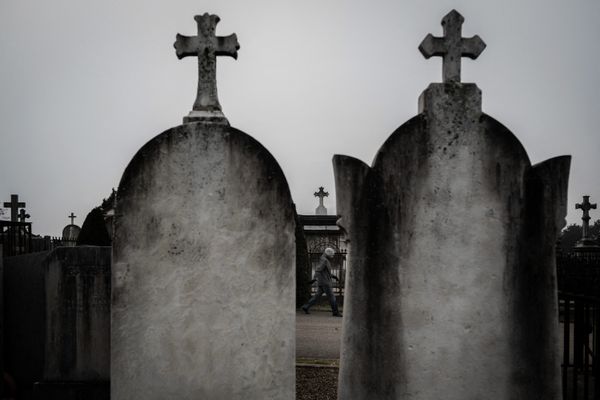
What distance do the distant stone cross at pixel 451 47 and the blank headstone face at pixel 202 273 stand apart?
4.63 ft

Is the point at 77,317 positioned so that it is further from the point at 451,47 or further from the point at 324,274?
the point at 324,274

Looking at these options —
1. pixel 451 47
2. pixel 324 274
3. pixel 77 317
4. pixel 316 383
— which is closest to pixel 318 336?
pixel 324 274

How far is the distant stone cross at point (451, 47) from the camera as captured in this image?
10.2 ft

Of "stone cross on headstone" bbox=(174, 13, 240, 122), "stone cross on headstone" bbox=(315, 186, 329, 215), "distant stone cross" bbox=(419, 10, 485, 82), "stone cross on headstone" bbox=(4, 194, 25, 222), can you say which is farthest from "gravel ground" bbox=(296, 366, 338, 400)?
"stone cross on headstone" bbox=(4, 194, 25, 222)

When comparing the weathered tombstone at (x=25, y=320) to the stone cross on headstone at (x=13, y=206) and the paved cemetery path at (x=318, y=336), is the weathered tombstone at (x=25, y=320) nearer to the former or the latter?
the paved cemetery path at (x=318, y=336)

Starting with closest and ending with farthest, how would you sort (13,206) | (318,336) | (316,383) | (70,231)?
1. (316,383)
2. (318,336)
3. (13,206)
4. (70,231)

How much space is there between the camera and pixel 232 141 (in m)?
3.10

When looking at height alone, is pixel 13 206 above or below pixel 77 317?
above

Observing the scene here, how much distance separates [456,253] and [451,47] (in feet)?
4.86

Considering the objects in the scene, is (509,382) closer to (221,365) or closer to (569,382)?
(221,365)

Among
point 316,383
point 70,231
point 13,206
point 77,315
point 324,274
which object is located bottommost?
point 316,383

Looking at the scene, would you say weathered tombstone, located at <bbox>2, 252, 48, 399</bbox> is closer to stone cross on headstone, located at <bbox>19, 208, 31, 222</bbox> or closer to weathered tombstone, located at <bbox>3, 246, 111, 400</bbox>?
weathered tombstone, located at <bbox>3, 246, 111, 400</bbox>

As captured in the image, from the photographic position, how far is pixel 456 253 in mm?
3080

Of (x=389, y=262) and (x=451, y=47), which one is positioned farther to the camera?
(x=451, y=47)
